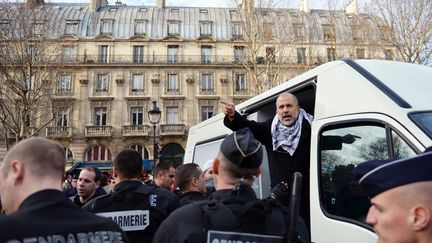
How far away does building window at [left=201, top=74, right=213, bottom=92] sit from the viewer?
122 ft

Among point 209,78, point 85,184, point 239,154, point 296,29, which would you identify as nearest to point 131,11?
point 209,78

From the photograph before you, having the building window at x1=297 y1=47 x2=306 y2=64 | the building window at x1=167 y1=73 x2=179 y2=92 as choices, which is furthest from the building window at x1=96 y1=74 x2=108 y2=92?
the building window at x1=297 y1=47 x2=306 y2=64

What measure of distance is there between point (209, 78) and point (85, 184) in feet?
108

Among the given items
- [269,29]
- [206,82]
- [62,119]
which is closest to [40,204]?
[269,29]

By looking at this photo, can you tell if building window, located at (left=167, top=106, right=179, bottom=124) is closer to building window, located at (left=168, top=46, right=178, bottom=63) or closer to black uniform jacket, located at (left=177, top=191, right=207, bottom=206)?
building window, located at (left=168, top=46, right=178, bottom=63)

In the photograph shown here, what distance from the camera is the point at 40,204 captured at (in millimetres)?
1683

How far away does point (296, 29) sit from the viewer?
22.1m

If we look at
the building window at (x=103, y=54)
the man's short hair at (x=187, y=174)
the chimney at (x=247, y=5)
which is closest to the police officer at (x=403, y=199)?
the man's short hair at (x=187, y=174)

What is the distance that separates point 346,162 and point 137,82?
3469 centimetres

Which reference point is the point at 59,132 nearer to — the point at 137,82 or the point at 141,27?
the point at 137,82

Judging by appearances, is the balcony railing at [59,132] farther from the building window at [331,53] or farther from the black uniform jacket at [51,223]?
the black uniform jacket at [51,223]

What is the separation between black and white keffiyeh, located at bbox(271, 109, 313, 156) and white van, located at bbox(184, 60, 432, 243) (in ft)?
0.70

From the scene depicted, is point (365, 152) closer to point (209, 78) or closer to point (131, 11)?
point (209, 78)

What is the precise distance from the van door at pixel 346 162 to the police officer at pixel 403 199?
1564 mm
